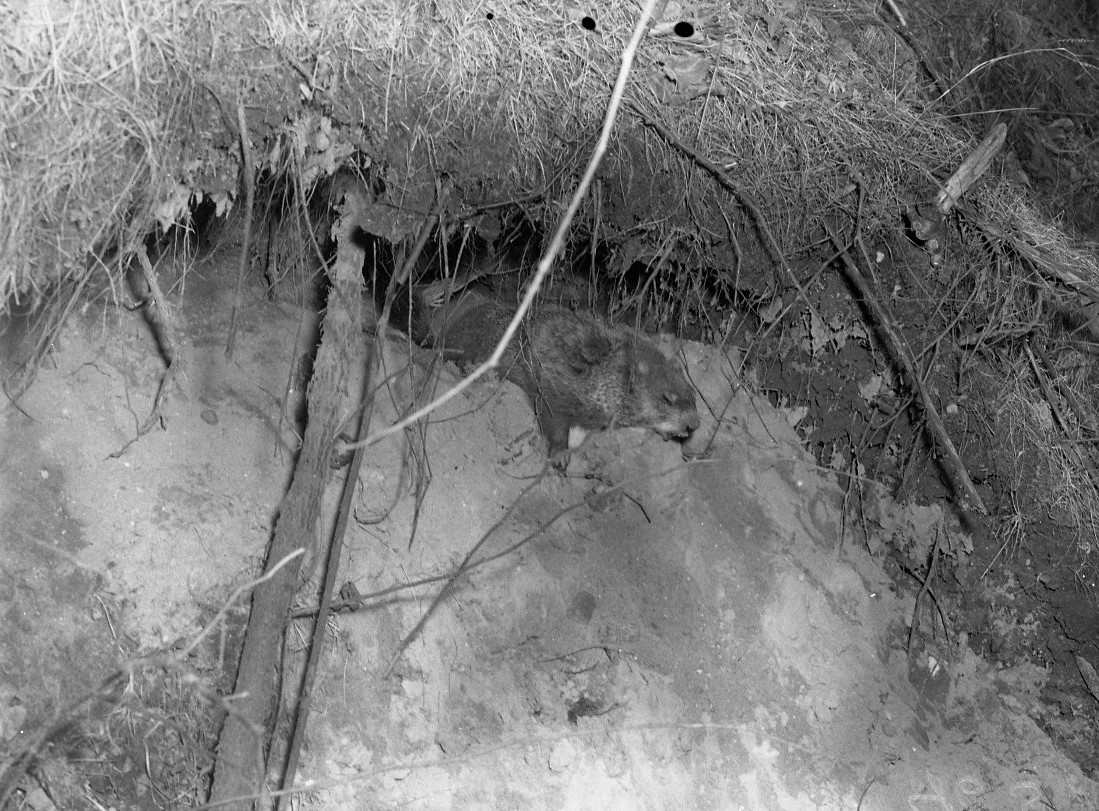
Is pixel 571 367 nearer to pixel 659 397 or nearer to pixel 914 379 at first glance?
pixel 659 397

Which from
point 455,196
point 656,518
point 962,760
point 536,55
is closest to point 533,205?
point 455,196

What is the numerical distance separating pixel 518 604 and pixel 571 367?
1448mm

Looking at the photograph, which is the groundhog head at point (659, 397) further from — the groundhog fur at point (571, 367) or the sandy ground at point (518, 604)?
the sandy ground at point (518, 604)

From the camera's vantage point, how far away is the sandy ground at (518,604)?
346cm

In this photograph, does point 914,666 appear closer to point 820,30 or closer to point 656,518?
point 656,518

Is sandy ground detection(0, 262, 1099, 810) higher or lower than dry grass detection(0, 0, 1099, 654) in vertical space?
lower

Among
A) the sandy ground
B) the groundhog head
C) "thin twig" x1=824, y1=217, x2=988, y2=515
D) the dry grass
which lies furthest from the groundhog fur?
"thin twig" x1=824, y1=217, x2=988, y2=515

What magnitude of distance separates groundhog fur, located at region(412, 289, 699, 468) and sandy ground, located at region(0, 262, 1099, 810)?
0.45 ft

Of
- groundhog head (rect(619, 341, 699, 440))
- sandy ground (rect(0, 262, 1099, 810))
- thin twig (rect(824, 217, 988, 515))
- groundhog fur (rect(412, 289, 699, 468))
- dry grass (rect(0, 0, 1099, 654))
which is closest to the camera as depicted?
dry grass (rect(0, 0, 1099, 654))

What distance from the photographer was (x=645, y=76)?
3.70 m

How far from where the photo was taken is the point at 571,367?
491cm

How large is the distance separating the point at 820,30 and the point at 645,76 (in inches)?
47.9

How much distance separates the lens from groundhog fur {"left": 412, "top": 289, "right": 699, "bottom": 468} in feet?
15.0

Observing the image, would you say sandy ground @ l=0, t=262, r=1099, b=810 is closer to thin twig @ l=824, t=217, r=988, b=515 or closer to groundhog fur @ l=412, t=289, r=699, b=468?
groundhog fur @ l=412, t=289, r=699, b=468
